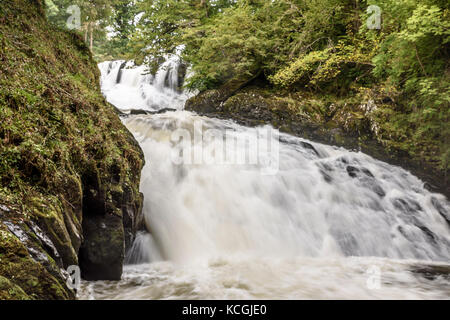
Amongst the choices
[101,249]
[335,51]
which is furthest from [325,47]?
[101,249]

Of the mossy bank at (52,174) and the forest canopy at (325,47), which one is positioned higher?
the forest canopy at (325,47)

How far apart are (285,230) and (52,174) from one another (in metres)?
4.12

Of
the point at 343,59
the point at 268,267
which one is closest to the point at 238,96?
the point at 343,59

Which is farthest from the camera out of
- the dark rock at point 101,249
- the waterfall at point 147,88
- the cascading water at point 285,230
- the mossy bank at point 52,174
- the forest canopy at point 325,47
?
the waterfall at point 147,88

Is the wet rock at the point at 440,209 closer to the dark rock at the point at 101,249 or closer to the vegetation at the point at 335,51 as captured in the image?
the vegetation at the point at 335,51

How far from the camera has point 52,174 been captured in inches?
104

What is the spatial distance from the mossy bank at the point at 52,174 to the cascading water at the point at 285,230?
0.70 m

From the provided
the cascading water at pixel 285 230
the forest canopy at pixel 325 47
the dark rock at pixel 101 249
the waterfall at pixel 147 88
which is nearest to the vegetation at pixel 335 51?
the forest canopy at pixel 325 47

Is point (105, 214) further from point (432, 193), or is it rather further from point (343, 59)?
point (343, 59)

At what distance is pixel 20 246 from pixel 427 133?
9.32 metres

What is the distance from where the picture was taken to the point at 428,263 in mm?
4727

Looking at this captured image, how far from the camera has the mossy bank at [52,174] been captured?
208cm

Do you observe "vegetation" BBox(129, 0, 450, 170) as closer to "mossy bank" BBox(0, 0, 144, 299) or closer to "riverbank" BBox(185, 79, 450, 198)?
"riverbank" BBox(185, 79, 450, 198)

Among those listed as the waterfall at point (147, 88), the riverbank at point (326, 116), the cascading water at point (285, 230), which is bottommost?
the cascading water at point (285, 230)
